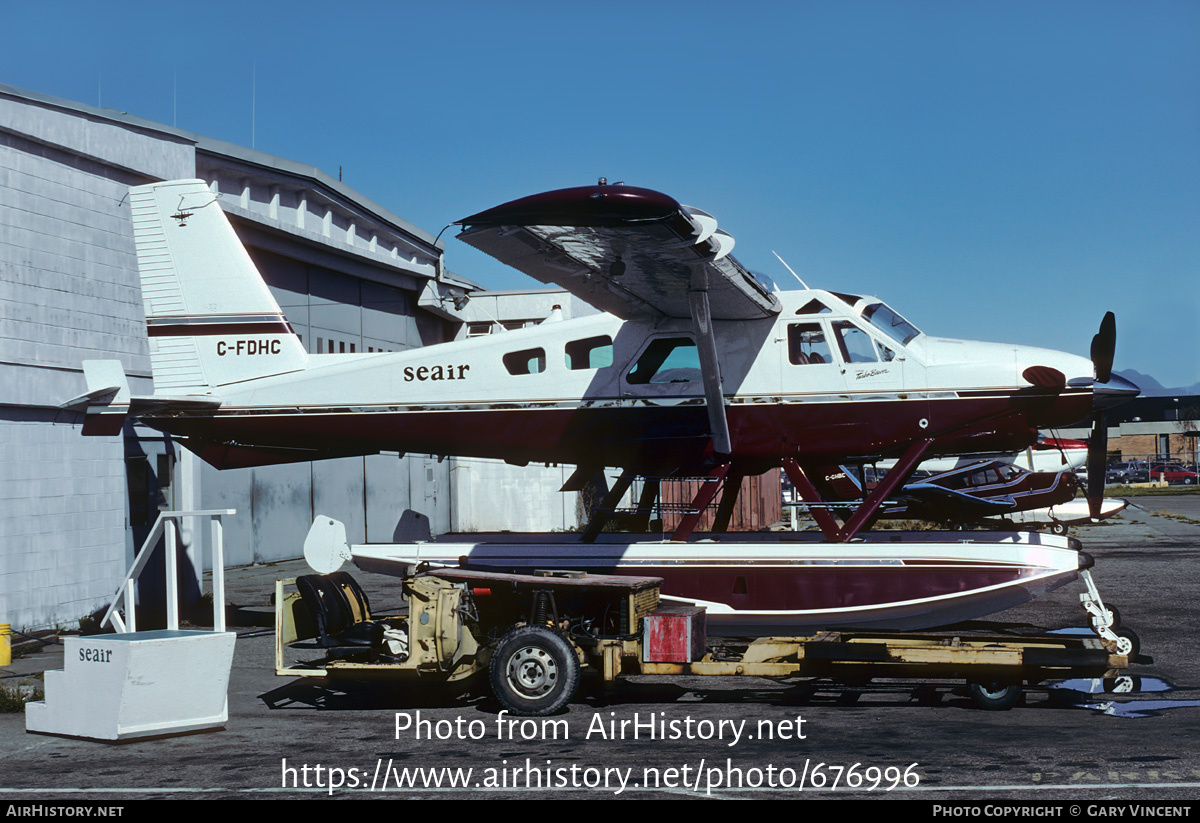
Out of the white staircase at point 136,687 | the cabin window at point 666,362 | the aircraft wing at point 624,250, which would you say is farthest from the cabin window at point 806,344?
the white staircase at point 136,687

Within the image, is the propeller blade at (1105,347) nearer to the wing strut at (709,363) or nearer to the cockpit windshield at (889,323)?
the cockpit windshield at (889,323)

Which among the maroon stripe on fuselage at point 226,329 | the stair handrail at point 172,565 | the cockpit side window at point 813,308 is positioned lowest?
the stair handrail at point 172,565

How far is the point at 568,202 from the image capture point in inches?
296

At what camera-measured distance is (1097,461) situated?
11242mm

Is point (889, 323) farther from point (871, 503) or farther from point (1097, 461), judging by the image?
point (1097, 461)

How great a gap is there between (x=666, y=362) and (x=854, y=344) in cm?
200

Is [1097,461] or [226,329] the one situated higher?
[226,329]

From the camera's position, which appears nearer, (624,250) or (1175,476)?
(624,250)

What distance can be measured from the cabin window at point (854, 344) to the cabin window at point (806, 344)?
0.18 meters

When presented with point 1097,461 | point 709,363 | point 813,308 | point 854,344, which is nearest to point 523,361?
point 709,363

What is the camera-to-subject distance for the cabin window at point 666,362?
1125 centimetres

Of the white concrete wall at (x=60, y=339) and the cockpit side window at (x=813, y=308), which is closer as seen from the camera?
the cockpit side window at (x=813, y=308)

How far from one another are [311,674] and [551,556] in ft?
9.49
